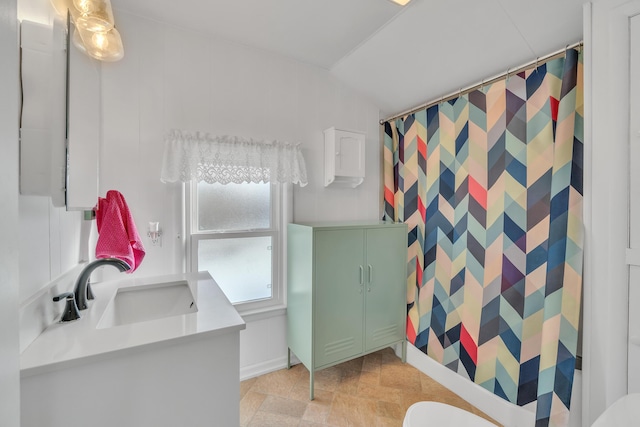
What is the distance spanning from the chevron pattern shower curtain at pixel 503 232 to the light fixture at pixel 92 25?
2074 millimetres

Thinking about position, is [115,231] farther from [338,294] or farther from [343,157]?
[343,157]

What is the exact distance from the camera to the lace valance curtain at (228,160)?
5.91 feet

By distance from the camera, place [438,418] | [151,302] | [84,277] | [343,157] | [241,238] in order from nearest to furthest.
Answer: [438,418]
[84,277]
[151,302]
[241,238]
[343,157]

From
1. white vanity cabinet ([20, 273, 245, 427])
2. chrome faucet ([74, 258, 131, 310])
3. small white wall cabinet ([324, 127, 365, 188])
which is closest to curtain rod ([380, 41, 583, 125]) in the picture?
small white wall cabinet ([324, 127, 365, 188])

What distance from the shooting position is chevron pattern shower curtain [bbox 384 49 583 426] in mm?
1435

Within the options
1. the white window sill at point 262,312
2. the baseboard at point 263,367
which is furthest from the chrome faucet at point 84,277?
the baseboard at point 263,367

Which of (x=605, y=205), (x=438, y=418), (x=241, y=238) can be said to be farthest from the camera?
(x=241, y=238)

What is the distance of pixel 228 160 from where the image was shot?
195 centimetres

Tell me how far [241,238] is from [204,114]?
0.93 meters

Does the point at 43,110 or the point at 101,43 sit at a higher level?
the point at 101,43

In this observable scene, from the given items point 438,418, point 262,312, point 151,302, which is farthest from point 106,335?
point 262,312

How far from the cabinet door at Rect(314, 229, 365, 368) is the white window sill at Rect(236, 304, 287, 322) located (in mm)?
A: 419

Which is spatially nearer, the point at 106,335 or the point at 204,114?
the point at 106,335

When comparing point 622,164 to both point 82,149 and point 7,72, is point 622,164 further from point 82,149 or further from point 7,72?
point 82,149
